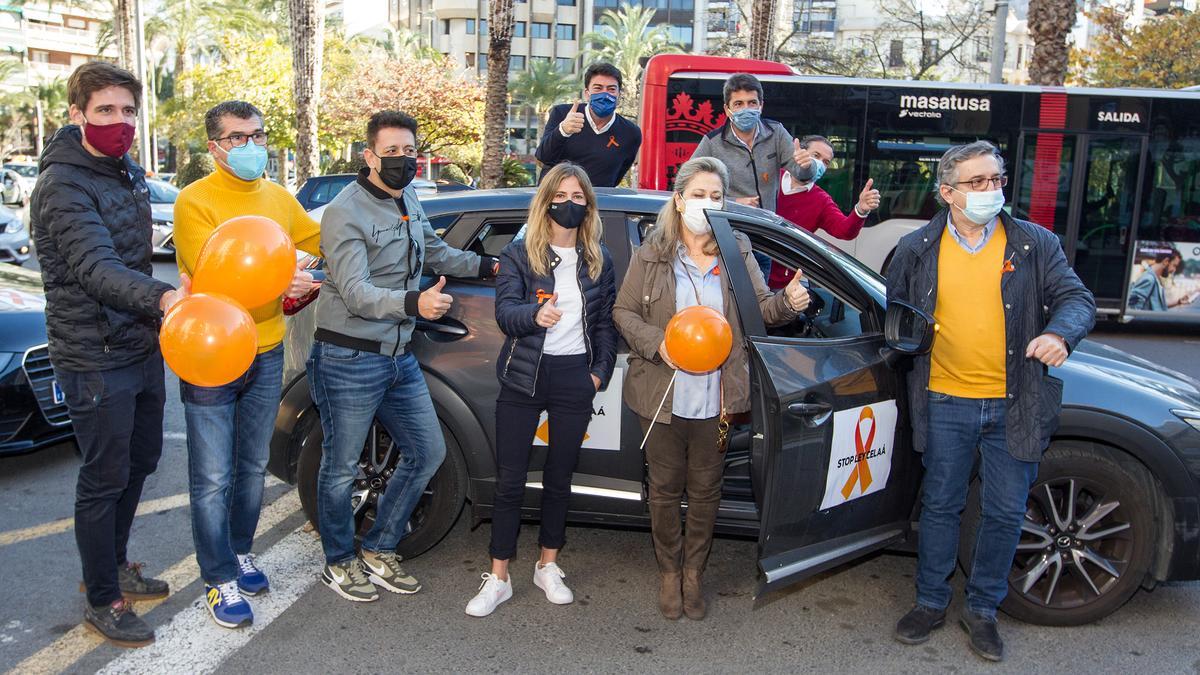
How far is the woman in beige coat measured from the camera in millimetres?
3652

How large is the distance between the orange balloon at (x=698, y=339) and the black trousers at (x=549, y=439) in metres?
0.46

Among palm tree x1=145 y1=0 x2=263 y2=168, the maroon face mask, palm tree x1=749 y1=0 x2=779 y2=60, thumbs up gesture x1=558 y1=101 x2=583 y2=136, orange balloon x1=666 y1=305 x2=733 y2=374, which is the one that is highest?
palm tree x1=145 y1=0 x2=263 y2=168

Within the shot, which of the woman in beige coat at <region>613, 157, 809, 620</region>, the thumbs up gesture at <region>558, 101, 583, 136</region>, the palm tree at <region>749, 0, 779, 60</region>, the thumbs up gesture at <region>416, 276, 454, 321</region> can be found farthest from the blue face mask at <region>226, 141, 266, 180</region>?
the palm tree at <region>749, 0, 779, 60</region>

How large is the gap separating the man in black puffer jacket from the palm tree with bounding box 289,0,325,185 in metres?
16.5

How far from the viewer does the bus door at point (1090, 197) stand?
1090 centimetres

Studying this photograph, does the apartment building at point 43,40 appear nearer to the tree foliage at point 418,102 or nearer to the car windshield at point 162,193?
the tree foliage at point 418,102

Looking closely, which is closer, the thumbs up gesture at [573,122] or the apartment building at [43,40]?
the thumbs up gesture at [573,122]

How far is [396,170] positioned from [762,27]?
14896 mm

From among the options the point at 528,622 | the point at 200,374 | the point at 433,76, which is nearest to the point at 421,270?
the point at 200,374

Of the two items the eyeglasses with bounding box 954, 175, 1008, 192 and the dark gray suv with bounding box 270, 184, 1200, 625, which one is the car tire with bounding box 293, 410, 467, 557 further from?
the eyeglasses with bounding box 954, 175, 1008, 192

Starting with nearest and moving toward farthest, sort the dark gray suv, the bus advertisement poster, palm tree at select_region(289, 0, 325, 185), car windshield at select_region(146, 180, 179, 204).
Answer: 1. the dark gray suv
2. the bus advertisement poster
3. car windshield at select_region(146, 180, 179, 204)
4. palm tree at select_region(289, 0, 325, 185)

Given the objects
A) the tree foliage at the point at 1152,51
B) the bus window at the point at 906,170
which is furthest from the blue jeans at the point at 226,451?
the tree foliage at the point at 1152,51

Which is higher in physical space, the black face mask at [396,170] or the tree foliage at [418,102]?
the tree foliage at [418,102]

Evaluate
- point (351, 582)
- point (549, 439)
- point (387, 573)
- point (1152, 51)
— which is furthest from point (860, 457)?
point (1152, 51)
